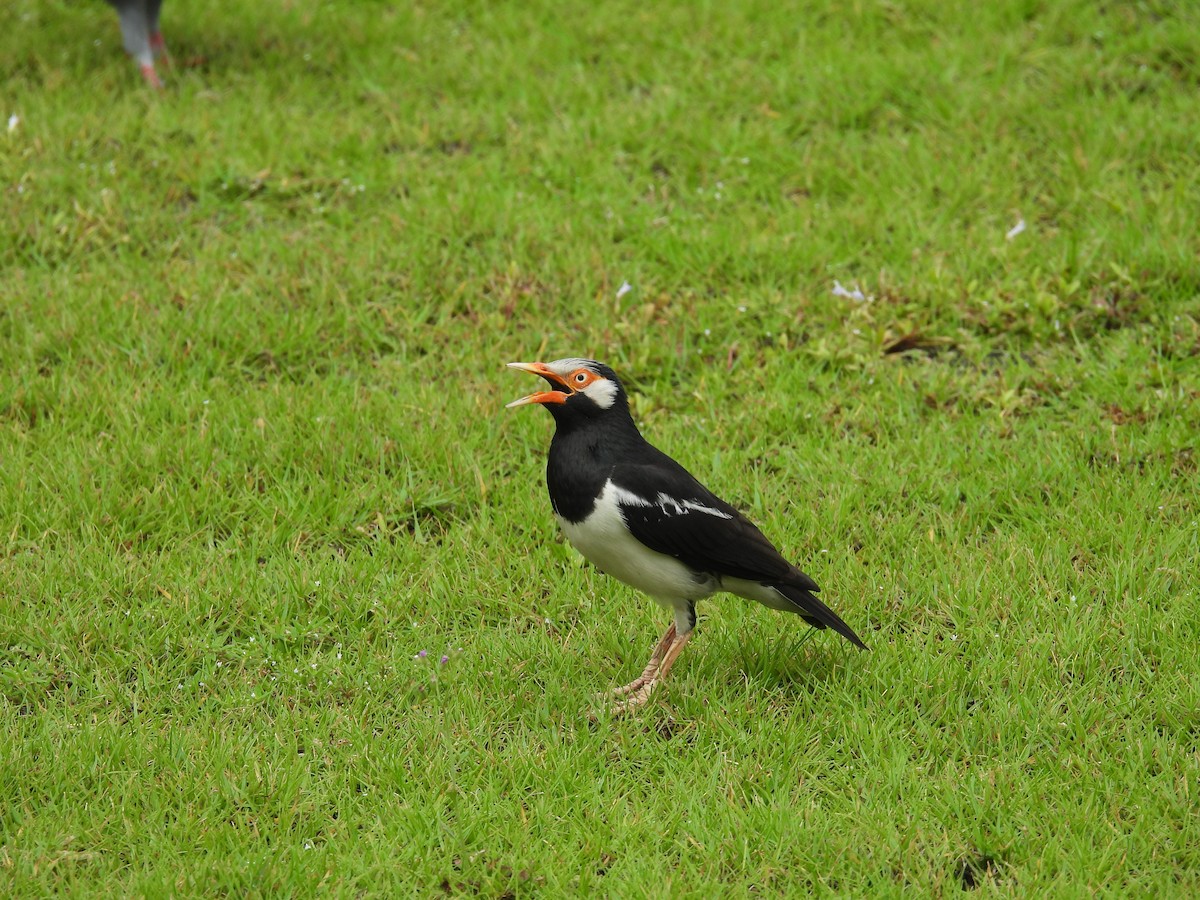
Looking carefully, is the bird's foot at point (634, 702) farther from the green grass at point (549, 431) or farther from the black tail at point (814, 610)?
the black tail at point (814, 610)

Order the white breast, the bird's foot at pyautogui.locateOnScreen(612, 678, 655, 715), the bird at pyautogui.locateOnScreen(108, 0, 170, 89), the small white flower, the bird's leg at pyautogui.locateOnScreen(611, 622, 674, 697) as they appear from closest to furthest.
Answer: the white breast, the bird's foot at pyautogui.locateOnScreen(612, 678, 655, 715), the bird's leg at pyautogui.locateOnScreen(611, 622, 674, 697), the small white flower, the bird at pyautogui.locateOnScreen(108, 0, 170, 89)

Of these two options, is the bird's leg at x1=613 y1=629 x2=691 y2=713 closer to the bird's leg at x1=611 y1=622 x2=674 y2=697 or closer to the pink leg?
the bird's leg at x1=611 y1=622 x2=674 y2=697

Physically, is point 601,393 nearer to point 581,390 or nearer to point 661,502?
point 581,390

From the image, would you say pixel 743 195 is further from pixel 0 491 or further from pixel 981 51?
pixel 0 491

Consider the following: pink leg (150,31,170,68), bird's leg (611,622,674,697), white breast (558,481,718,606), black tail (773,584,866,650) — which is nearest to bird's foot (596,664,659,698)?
bird's leg (611,622,674,697)

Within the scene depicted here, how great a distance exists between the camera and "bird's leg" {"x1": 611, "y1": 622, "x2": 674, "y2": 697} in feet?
15.7

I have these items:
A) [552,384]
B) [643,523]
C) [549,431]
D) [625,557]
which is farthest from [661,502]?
[549,431]

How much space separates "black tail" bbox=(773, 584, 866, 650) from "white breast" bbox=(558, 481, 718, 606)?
0.27 metres

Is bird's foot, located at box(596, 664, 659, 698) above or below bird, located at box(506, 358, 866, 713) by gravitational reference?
below

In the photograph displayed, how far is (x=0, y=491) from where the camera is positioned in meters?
5.68

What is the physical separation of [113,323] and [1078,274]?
5104 millimetres

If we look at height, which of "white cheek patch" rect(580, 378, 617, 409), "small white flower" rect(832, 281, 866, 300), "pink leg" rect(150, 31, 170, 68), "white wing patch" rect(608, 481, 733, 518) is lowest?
"small white flower" rect(832, 281, 866, 300)

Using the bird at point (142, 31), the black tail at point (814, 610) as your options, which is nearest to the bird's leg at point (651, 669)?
the black tail at point (814, 610)

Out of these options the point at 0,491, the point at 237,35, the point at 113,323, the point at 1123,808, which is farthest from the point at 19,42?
the point at 1123,808
